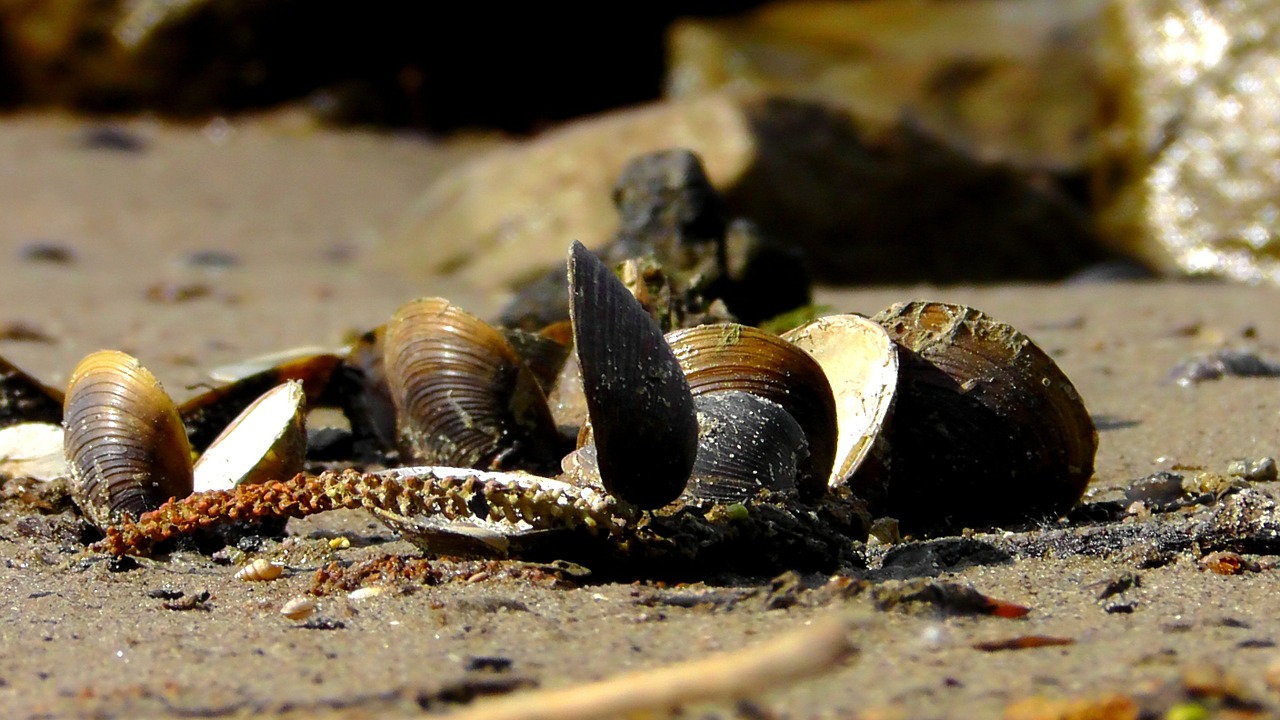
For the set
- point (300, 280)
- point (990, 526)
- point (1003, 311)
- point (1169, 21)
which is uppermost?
point (1169, 21)

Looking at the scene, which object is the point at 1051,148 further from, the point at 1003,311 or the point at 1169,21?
the point at 1003,311

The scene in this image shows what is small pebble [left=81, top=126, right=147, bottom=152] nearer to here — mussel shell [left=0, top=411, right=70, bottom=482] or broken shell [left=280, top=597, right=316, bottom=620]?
mussel shell [left=0, top=411, right=70, bottom=482]

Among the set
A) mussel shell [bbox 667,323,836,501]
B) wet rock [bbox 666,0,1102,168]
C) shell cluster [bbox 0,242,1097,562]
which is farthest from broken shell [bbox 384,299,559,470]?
wet rock [bbox 666,0,1102,168]

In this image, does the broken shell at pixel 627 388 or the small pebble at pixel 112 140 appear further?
the small pebble at pixel 112 140

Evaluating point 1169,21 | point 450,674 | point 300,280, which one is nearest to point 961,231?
point 1169,21

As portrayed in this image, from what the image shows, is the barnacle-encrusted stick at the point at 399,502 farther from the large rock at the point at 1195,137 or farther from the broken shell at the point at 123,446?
the large rock at the point at 1195,137

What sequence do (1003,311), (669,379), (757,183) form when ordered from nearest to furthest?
(669,379) < (1003,311) < (757,183)

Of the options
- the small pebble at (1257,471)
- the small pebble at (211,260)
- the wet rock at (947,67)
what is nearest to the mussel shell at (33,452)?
the small pebble at (1257,471)
